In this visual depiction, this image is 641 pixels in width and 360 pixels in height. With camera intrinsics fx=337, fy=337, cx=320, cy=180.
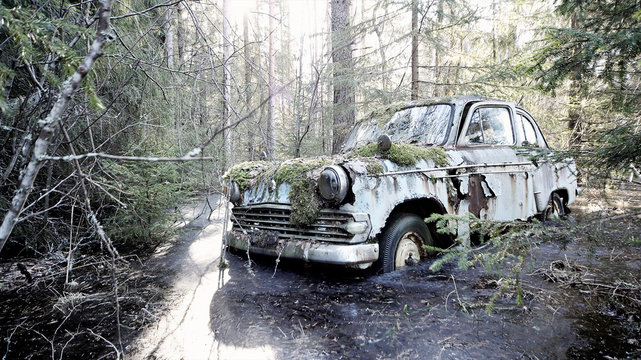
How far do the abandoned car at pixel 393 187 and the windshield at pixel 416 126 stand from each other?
1 centimetres

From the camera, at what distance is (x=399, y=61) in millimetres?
8062

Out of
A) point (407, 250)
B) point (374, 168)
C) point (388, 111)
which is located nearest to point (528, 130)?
point (388, 111)

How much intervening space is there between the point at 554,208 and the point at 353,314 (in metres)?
4.70

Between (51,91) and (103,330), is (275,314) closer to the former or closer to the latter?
(103,330)

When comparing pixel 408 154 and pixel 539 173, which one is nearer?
pixel 408 154

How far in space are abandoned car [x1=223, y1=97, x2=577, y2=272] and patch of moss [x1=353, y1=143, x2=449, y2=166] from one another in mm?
12

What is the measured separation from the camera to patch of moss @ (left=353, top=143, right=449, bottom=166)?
10.8 ft

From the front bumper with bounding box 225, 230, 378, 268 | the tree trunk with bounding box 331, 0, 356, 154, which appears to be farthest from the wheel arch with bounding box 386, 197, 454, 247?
the tree trunk with bounding box 331, 0, 356, 154

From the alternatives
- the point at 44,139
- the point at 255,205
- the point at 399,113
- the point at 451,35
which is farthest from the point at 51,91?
the point at 451,35

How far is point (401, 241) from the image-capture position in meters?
3.36

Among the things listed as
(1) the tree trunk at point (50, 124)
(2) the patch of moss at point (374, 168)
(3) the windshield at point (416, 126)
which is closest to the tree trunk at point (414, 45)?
(3) the windshield at point (416, 126)

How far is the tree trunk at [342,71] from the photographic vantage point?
7871 millimetres

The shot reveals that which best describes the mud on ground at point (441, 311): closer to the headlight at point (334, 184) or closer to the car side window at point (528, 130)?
the headlight at point (334, 184)

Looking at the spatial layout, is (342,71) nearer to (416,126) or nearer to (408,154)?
(416,126)
